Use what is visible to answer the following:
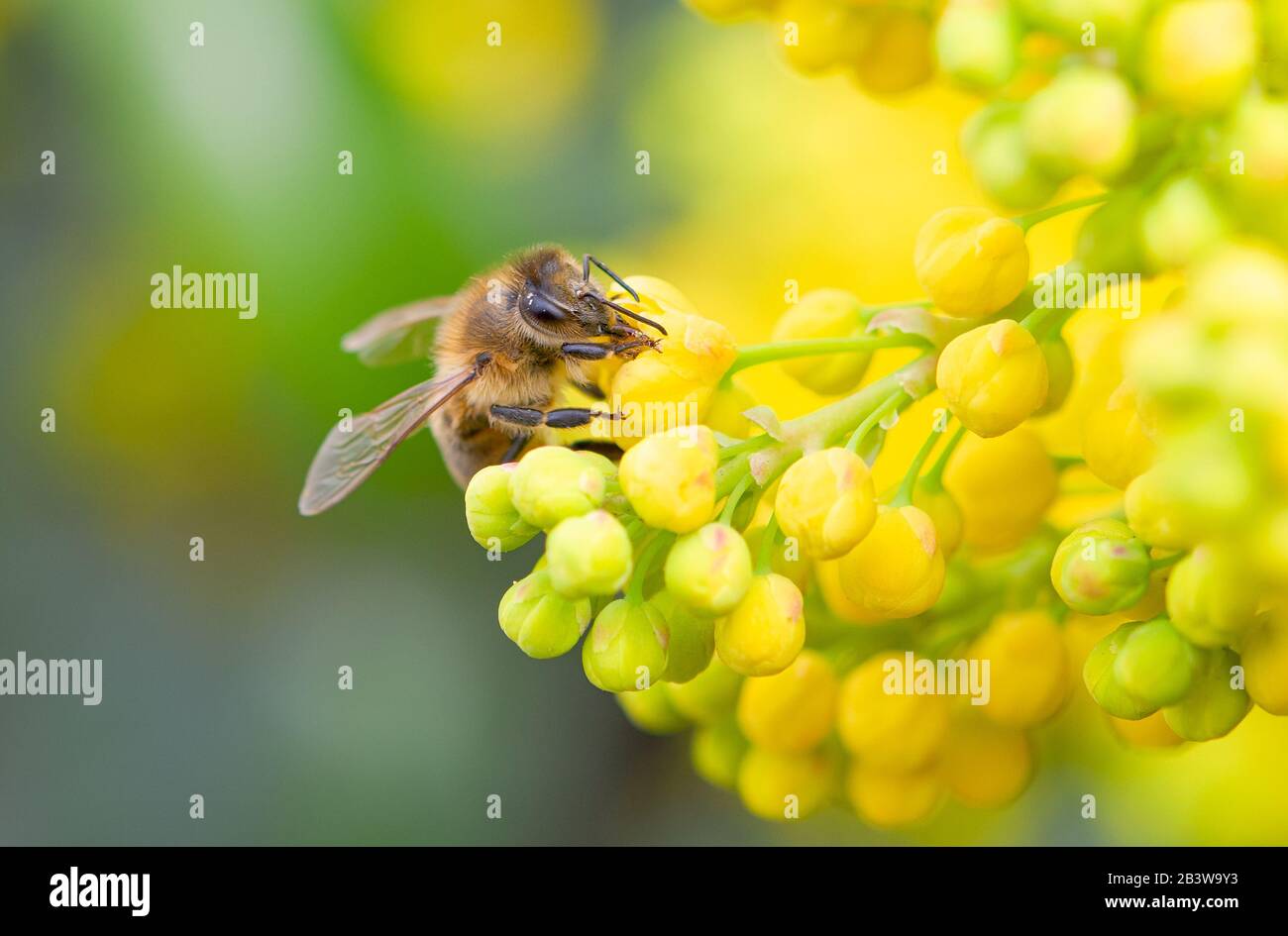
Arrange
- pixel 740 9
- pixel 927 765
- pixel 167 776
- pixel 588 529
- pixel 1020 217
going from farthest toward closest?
pixel 167 776, pixel 927 765, pixel 740 9, pixel 1020 217, pixel 588 529

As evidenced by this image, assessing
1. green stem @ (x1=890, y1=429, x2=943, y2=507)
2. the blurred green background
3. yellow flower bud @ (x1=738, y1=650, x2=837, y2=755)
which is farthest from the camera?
the blurred green background

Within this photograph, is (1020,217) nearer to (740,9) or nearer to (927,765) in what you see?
(740,9)

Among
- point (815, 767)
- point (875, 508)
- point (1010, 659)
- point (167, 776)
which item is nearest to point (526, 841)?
point (167, 776)

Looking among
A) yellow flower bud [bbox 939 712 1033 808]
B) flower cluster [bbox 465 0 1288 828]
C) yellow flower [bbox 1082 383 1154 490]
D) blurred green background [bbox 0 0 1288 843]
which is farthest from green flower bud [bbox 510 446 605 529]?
blurred green background [bbox 0 0 1288 843]

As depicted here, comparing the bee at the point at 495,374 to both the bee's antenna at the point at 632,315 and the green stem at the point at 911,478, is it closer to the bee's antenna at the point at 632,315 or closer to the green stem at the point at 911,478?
the bee's antenna at the point at 632,315

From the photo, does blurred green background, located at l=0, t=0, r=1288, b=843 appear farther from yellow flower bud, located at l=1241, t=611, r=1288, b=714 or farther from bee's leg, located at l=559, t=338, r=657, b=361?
yellow flower bud, located at l=1241, t=611, r=1288, b=714

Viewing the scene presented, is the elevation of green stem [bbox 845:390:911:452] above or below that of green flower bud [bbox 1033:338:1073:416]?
below

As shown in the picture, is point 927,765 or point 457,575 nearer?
point 927,765

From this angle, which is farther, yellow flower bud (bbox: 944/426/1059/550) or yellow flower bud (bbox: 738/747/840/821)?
yellow flower bud (bbox: 738/747/840/821)
